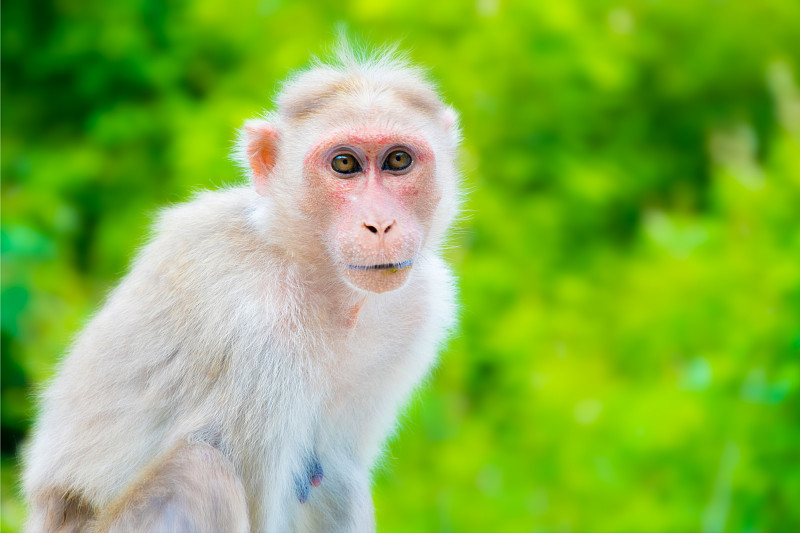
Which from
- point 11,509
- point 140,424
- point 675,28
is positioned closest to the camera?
point 140,424

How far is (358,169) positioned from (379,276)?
0.43m

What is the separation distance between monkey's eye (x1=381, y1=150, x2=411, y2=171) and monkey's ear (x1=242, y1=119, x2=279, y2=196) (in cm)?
52

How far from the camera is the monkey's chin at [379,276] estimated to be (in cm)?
359

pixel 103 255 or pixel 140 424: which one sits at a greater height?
pixel 103 255

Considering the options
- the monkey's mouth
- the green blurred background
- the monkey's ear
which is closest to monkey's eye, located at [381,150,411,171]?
the monkey's mouth

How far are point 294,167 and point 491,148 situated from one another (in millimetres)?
4293

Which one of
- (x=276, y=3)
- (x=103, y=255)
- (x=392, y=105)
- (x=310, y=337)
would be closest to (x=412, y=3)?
(x=276, y=3)

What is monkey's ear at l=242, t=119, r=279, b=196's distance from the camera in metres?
3.96

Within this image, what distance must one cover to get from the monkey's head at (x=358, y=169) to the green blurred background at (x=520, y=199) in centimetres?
255

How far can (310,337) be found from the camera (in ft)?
12.3

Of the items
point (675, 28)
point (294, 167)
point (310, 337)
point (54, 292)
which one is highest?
point (675, 28)

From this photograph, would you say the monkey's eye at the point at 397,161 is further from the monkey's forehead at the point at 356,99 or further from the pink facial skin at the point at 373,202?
the monkey's forehead at the point at 356,99

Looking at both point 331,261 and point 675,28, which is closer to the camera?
point 331,261

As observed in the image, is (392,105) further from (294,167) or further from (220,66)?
(220,66)
